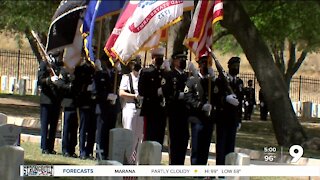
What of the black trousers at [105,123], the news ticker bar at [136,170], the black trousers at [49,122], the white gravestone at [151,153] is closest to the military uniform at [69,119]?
the black trousers at [49,122]

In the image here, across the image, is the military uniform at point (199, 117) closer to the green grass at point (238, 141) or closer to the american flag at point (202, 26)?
the american flag at point (202, 26)

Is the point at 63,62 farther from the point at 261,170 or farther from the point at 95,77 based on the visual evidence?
the point at 261,170

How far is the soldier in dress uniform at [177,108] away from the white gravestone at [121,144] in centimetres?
177

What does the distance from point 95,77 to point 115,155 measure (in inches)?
110

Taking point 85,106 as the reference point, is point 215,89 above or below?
above

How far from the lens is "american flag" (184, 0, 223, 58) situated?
12.1 m

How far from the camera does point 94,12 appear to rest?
35.6 feet

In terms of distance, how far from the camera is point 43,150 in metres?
13.9

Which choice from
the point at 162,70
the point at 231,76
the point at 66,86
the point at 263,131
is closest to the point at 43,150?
the point at 66,86

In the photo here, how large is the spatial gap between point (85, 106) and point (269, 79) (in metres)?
6.83

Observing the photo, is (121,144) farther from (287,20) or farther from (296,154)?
(287,20)

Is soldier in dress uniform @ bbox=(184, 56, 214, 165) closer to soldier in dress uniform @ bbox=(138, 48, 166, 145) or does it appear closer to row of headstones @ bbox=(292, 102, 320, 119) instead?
soldier in dress uniform @ bbox=(138, 48, 166, 145)

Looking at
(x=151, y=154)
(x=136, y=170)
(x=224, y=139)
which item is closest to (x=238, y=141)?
(x=224, y=139)

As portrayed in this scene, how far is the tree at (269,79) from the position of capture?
18.8 metres
